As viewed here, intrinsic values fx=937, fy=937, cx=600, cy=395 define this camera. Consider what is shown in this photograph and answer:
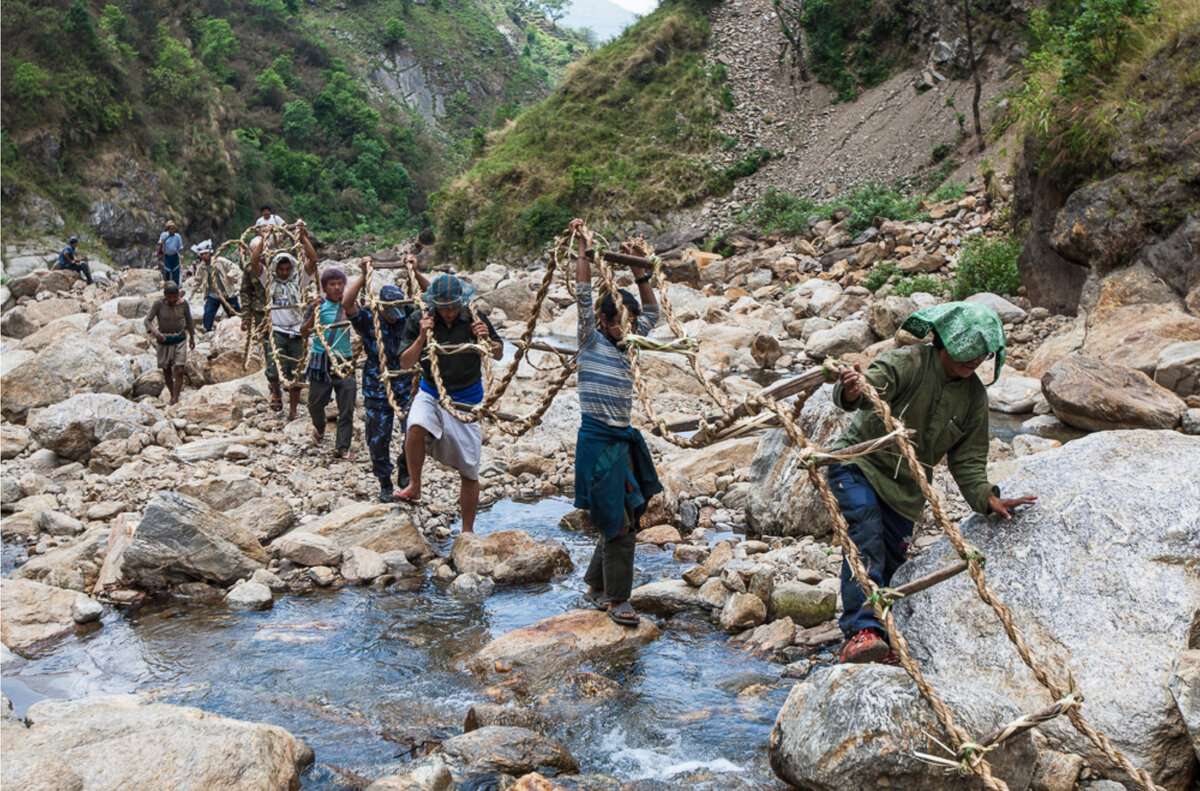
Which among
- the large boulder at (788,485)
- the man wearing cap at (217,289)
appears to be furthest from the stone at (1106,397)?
the man wearing cap at (217,289)

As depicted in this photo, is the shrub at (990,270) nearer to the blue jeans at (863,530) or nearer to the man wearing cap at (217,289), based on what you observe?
the man wearing cap at (217,289)

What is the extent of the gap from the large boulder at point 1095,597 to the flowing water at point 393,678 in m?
0.90

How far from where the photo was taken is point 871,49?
31.1m

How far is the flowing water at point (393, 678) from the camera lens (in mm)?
3912

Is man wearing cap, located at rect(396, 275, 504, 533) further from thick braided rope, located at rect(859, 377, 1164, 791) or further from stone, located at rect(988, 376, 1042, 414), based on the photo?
stone, located at rect(988, 376, 1042, 414)

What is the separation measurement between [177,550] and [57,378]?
588 cm

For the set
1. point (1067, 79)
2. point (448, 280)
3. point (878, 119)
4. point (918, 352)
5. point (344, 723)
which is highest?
Result: point (878, 119)

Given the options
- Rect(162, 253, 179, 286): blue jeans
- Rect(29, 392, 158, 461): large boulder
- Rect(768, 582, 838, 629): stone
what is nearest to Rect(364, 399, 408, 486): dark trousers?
Rect(29, 392, 158, 461): large boulder

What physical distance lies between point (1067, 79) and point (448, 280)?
33.6 feet

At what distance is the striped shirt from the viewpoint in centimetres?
→ 478

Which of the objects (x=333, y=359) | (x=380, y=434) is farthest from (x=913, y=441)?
(x=333, y=359)

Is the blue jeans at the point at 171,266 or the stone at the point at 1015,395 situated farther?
the blue jeans at the point at 171,266

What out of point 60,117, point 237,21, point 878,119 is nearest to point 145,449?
point 878,119

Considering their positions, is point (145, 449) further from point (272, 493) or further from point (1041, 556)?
point (1041, 556)
